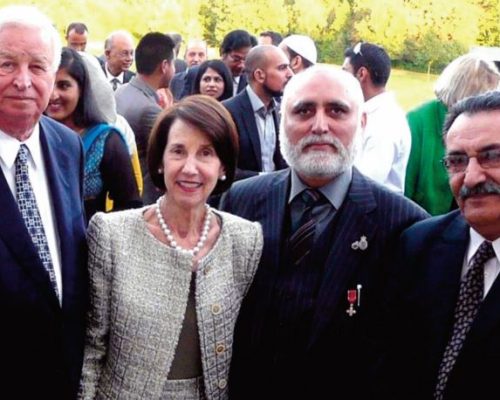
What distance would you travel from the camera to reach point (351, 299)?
8.46ft

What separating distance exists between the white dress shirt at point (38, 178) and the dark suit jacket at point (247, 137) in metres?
2.95

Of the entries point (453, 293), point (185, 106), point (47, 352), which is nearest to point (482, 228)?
point (453, 293)

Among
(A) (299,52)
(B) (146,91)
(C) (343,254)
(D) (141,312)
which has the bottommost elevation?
(D) (141,312)

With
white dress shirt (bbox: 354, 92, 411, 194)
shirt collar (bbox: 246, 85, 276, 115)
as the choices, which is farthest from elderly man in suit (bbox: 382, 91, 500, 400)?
shirt collar (bbox: 246, 85, 276, 115)

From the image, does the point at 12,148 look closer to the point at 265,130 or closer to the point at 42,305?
the point at 42,305

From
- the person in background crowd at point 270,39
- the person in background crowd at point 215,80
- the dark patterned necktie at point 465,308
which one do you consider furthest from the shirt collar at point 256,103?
the person in background crowd at point 270,39

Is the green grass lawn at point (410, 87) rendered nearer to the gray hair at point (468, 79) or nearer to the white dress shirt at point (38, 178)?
the gray hair at point (468, 79)

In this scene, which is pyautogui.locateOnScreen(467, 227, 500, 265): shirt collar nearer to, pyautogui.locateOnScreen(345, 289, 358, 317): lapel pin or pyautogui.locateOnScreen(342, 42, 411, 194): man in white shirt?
pyautogui.locateOnScreen(345, 289, 358, 317): lapel pin

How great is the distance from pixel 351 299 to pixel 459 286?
45 centimetres

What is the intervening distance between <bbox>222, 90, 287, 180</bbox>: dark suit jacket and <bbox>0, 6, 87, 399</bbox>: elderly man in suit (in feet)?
9.70

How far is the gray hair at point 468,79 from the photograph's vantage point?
4348 mm

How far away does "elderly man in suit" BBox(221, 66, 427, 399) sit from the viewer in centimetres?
257

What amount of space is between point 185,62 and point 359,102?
8.83 metres

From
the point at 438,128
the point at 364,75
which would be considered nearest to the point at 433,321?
the point at 438,128
